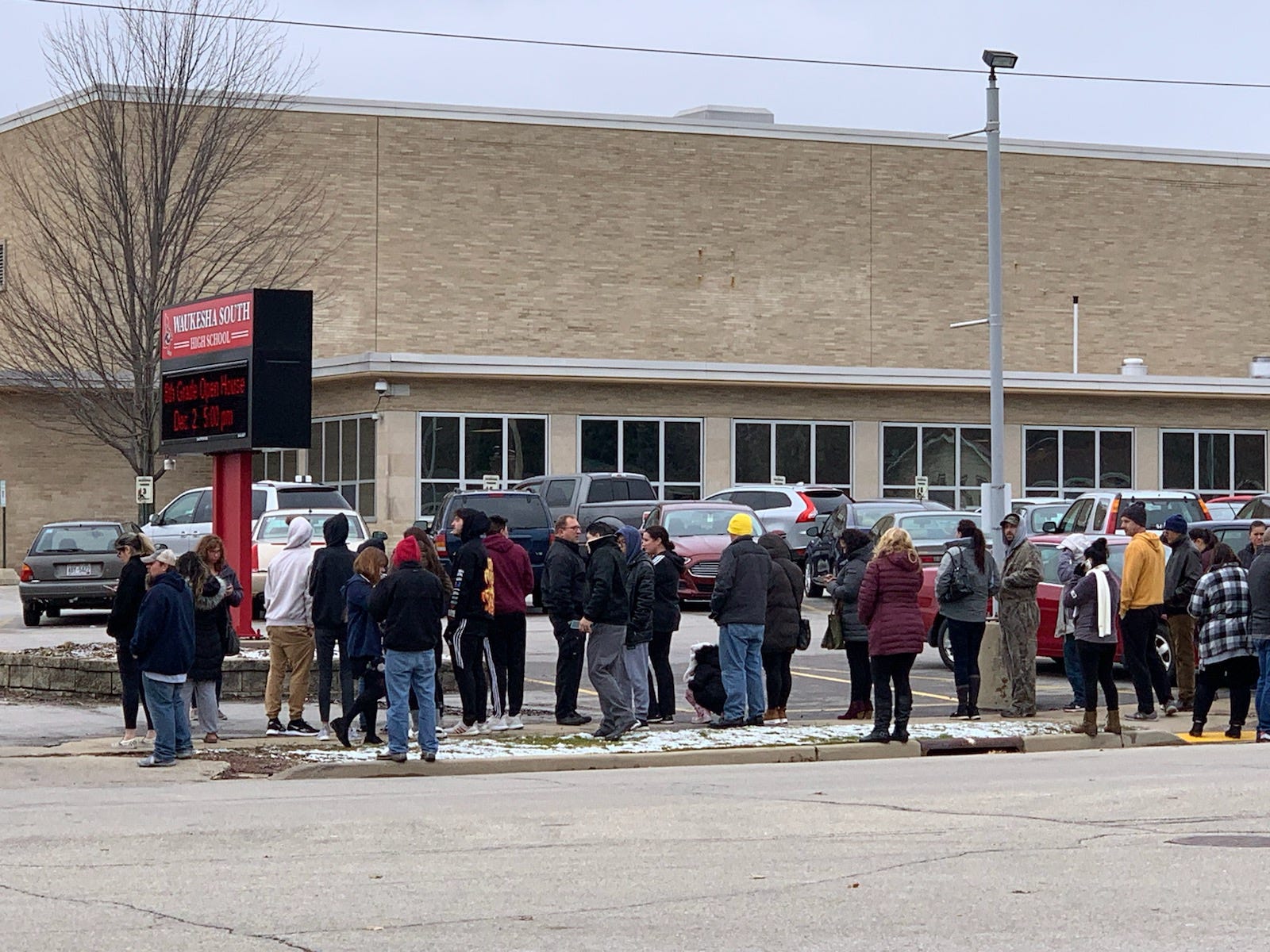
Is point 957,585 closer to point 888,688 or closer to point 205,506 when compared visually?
point 888,688

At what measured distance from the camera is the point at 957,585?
1748cm

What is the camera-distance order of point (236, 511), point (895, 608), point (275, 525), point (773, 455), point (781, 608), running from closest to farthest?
point (895, 608) < point (781, 608) < point (236, 511) < point (275, 525) < point (773, 455)

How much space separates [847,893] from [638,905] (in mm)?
979

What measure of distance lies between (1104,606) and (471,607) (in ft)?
17.4

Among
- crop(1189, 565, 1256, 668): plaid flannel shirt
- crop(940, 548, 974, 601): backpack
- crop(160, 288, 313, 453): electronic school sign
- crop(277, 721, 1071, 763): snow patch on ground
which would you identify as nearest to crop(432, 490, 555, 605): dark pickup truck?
crop(160, 288, 313, 453): electronic school sign

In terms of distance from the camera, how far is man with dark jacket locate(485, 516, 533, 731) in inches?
628

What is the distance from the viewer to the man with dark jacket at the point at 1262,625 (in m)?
15.6

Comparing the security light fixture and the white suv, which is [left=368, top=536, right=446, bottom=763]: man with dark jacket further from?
the white suv

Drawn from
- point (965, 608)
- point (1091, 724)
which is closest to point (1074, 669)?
point (965, 608)

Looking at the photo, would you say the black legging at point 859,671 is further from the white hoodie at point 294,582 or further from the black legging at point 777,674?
the white hoodie at point 294,582

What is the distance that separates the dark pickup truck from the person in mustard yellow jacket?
13.9 metres

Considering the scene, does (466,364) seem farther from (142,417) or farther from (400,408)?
(142,417)

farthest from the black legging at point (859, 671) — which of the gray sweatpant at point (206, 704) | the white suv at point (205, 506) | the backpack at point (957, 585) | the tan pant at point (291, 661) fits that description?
the white suv at point (205, 506)

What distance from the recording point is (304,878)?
356 inches
